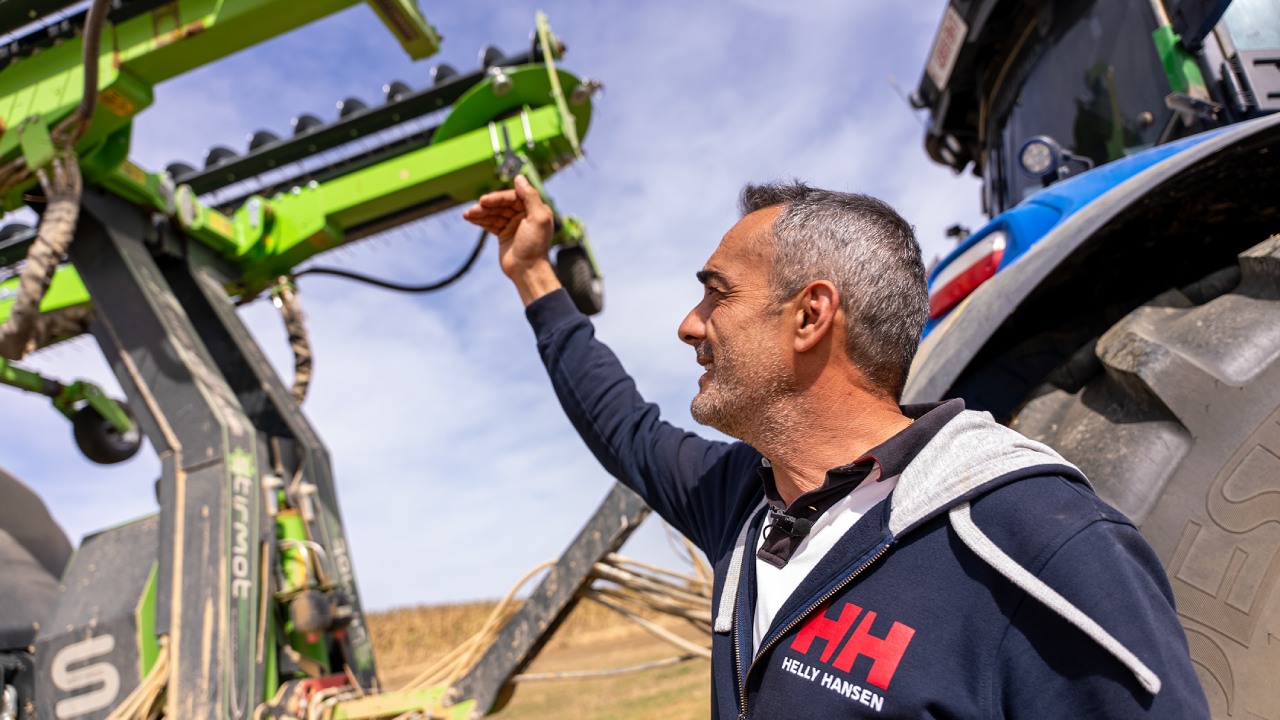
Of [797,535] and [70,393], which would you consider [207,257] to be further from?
[797,535]

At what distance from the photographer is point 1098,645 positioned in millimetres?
913

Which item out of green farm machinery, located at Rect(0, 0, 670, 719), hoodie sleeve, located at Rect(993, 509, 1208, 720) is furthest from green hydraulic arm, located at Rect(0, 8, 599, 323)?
hoodie sleeve, located at Rect(993, 509, 1208, 720)

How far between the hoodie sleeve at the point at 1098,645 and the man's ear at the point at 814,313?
0.46m

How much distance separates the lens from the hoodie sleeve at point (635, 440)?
168cm

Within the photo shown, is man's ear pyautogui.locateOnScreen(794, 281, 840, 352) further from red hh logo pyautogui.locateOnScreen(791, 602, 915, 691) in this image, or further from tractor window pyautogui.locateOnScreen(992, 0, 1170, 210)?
tractor window pyautogui.locateOnScreen(992, 0, 1170, 210)

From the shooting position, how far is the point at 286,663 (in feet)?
10.7

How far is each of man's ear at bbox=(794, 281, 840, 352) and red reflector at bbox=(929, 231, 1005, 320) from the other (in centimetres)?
83

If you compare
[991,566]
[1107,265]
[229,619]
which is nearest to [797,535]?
[991,566]

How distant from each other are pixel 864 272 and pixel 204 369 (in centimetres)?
279

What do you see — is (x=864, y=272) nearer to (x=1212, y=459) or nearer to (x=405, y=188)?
(x=1212, y=459)

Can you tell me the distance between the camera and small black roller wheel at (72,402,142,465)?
472 cm

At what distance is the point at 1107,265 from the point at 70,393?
468cm

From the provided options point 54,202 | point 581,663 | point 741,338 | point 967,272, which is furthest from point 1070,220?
point 581,663

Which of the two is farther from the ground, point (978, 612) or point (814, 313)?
point (814, 313)
